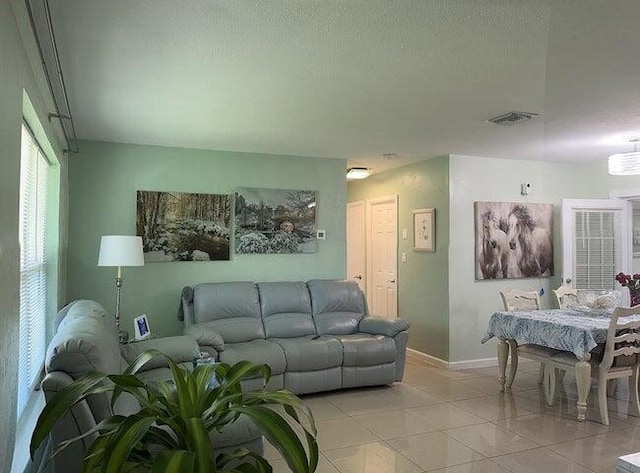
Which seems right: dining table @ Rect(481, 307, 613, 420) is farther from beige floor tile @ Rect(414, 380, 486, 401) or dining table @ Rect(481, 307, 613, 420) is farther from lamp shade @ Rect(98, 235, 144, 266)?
lamp shade @ Rect(98, 235, 144, 266)

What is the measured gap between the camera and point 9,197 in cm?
175

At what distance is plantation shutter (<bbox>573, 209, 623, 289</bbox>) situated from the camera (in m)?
5.50

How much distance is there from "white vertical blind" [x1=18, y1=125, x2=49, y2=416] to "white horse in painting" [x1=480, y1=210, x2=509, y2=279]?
169 inches

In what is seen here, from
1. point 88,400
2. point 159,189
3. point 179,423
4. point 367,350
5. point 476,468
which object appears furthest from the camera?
point 159,189

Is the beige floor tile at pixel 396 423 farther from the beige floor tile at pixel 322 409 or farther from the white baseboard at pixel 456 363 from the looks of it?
the white baseboard at pixel 456 363

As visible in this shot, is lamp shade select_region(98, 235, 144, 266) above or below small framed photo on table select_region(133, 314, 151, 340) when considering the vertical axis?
above

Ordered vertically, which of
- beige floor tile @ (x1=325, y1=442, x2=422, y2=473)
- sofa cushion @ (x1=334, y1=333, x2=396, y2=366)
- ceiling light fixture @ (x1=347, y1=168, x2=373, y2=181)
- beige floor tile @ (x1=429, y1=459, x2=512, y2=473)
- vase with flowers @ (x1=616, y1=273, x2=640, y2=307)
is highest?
ceiling light fixture @ (x1=347, y1=168, x2=373, y2=181)

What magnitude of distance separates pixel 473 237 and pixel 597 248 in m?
1.60

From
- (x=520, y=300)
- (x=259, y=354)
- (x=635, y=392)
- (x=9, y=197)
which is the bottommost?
(x=635, y=392)

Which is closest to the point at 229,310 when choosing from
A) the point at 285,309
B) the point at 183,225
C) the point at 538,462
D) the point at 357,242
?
the point at 285,309

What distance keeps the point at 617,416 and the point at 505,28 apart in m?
3.17

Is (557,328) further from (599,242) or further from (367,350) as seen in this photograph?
(599,242)

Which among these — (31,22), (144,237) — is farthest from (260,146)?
(31,22)

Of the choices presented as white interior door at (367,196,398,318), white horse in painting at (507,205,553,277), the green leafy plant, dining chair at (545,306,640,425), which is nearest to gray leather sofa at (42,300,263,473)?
the green leafy plant
